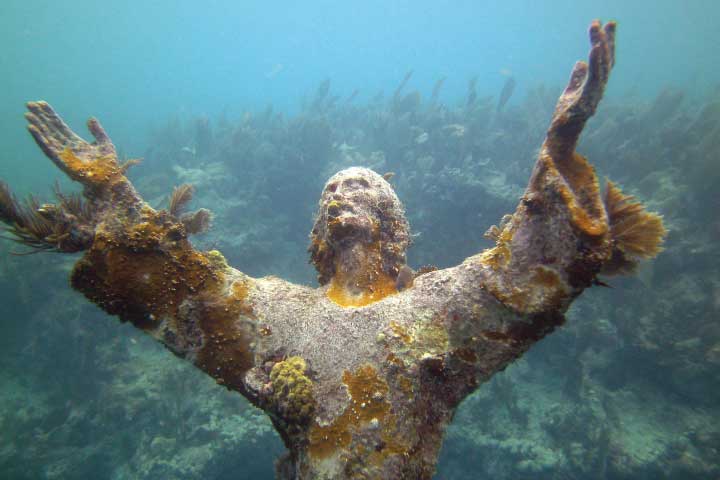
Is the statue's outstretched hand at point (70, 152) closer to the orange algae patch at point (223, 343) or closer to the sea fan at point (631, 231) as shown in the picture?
the orange algae patch at point (223, 343)

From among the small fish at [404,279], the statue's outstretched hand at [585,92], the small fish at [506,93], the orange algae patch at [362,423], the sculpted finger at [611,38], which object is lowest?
the orange algae patch at [362,423]

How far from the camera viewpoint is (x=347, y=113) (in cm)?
1892

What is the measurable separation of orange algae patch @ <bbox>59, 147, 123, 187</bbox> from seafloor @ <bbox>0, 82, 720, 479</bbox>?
21.4 ft

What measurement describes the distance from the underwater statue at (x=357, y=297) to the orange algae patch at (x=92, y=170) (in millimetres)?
10

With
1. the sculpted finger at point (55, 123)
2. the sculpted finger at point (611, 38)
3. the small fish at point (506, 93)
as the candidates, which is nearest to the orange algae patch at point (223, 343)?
the sculpted finger at point (55, 123)

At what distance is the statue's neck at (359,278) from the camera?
7.14ft

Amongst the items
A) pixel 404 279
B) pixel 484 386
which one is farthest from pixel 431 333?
pixel 484 386

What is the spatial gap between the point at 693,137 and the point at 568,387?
9071 mm

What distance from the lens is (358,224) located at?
2.27 m

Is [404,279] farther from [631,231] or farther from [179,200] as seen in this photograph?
[179,200]

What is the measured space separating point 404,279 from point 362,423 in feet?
3.07

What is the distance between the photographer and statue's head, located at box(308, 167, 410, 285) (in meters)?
2.30

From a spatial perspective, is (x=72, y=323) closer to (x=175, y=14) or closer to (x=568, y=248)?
(x=568, y=248)

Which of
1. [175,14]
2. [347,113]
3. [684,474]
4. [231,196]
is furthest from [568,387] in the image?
[175,14]
